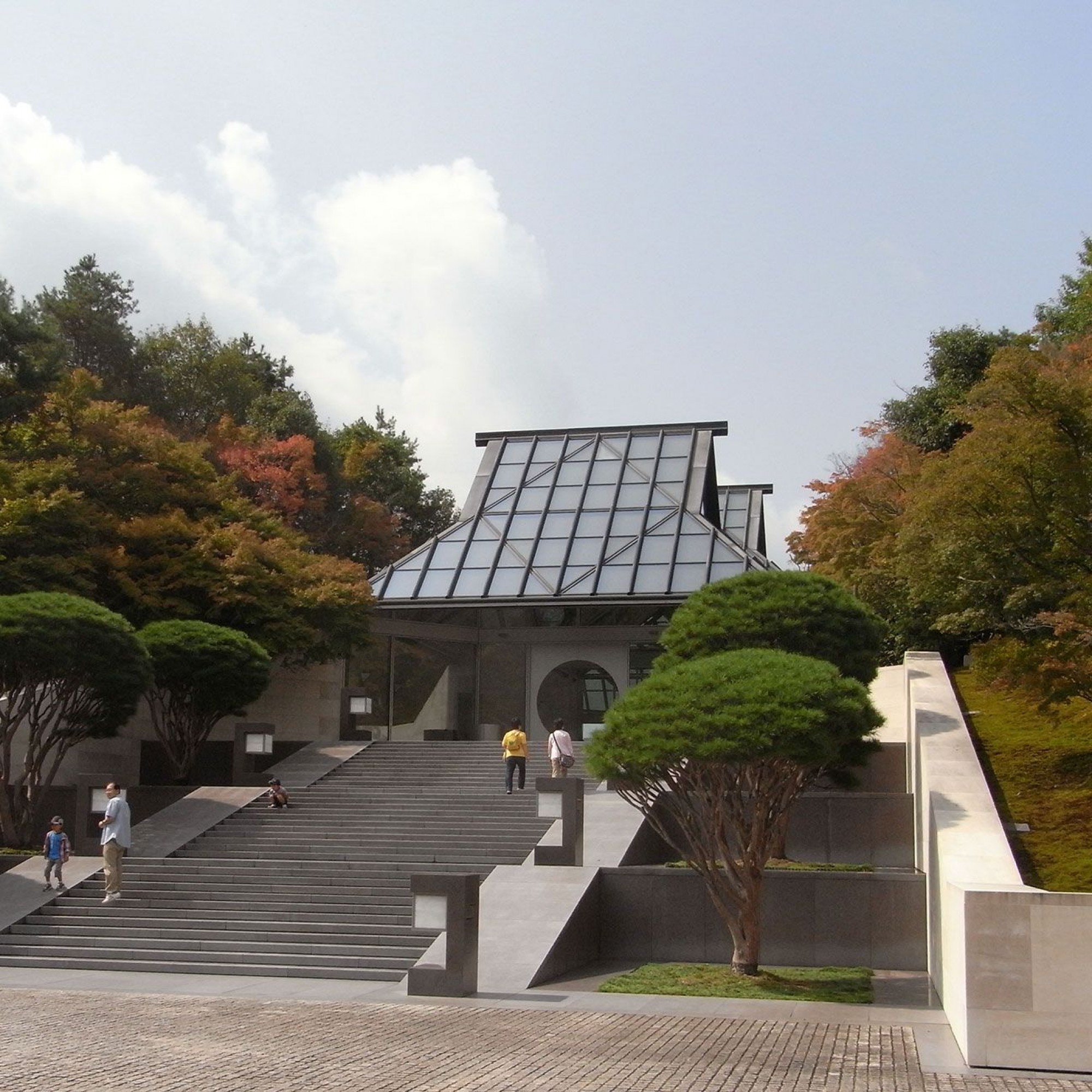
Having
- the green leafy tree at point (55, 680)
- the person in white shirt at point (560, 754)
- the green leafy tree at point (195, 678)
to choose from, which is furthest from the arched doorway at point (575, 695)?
the green leafy tree at point (55, 680)

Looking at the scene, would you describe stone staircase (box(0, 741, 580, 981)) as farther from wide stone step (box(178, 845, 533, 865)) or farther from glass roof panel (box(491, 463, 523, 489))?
glass roof panel (box(491, 463, 523, 489))

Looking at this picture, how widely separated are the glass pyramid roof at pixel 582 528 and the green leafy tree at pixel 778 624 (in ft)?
34.7

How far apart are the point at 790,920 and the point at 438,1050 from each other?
7170 mm

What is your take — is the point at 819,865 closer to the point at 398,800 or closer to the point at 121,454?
the point at 398,800

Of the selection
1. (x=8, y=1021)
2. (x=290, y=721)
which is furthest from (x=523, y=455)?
(x=8, y=1021)

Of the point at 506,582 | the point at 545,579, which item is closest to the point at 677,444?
the point at 545,579

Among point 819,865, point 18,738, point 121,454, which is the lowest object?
point 819,865

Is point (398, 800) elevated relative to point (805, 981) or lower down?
elevated

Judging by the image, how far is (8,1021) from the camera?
11734 mm

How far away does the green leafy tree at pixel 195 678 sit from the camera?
25297 millimetres

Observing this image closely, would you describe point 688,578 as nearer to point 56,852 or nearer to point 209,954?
point 56,852

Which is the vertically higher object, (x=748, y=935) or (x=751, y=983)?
(x=748, y=935)

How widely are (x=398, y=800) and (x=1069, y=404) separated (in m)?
12.8

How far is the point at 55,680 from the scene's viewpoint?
69.7 ft
